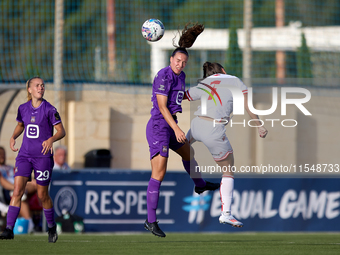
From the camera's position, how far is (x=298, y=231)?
11.6 m

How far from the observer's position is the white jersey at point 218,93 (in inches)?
282

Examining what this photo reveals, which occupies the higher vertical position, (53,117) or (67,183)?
(53,117)

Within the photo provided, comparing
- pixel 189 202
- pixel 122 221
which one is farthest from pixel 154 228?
pixel 189 202

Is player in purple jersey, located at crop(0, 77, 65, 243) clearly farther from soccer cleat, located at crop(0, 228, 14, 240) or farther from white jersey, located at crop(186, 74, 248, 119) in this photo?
white jersey, located at crop(186, 74, 248, 119)

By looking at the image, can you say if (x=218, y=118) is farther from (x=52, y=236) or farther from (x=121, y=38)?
(x=121, y=38)

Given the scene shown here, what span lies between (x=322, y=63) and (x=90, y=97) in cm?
710

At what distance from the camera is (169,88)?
23.1 ft

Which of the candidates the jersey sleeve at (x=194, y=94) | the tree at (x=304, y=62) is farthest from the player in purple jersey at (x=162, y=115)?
the tree at (x=304, y=62)

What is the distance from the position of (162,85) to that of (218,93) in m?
0.70

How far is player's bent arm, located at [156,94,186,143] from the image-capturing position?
673 cm

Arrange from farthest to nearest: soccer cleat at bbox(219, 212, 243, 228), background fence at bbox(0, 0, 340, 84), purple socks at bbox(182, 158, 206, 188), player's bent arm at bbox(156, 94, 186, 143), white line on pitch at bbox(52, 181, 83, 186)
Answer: background fence at bbox(0, 0, 340, 84)
white line on pitch at bbox(52, 181, 83, 186)
purple socks at bbox(182, 158, 206, 188)
soccer cleat at bbox(219, 212, 243, 228)
player's bent arm at bbox(156, 94, 186, 143)

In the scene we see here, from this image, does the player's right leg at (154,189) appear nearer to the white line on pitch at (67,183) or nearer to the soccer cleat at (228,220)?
the soccer cleat at (228,220)

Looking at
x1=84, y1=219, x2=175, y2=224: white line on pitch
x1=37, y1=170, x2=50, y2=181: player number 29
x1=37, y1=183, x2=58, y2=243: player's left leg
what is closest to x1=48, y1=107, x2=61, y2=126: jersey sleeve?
x1=37, y1=170, x2=50, y2=181: player number 29

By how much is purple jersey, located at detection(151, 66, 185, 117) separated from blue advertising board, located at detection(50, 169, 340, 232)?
4426 mm
